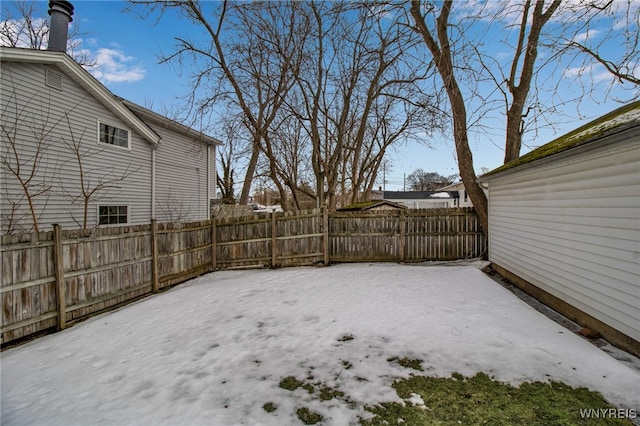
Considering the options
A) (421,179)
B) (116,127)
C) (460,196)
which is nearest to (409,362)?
(116,127)

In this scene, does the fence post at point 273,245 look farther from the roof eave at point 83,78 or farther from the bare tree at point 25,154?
the roof eave at point 83,78

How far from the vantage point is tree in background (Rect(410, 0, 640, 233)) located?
4785 mm

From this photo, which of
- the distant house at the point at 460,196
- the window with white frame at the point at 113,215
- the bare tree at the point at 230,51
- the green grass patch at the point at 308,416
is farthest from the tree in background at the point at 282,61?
the distant house at the point at 460,196

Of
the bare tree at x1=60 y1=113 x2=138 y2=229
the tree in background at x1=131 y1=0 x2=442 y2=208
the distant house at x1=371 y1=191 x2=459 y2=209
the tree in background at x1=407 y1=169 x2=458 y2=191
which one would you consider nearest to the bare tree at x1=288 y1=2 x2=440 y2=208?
the tree in background at x1=131 y1=0 x2=442 y2=208

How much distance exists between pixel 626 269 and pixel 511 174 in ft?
11.1

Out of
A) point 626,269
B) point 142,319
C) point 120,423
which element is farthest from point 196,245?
point 626,269

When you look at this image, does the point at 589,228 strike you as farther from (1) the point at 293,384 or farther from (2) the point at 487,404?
(1) the point at 293,384

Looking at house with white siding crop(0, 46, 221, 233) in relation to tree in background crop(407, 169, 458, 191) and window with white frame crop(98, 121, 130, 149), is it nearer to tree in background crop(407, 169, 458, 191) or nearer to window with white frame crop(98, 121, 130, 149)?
window with white frame crop(98, 121, 130, 149)

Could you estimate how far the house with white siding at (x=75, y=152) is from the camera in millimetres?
6730

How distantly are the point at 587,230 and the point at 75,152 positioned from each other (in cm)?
1128

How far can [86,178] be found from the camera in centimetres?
838

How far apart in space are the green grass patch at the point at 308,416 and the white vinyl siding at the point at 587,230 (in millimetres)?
3353

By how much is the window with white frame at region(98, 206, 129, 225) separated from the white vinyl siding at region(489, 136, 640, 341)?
11.1 metres

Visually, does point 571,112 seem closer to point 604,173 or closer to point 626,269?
point 604,173
